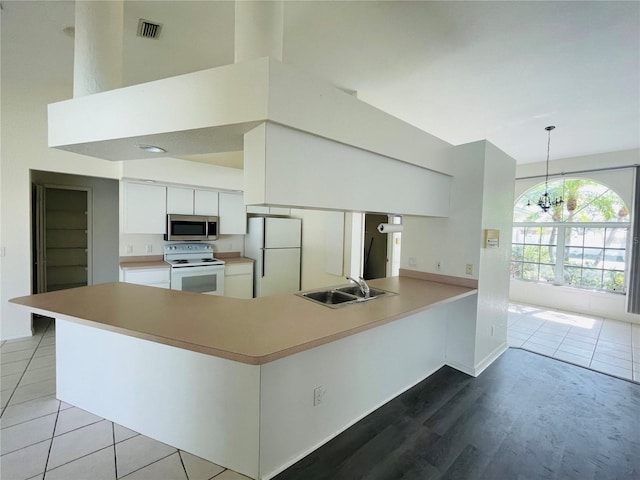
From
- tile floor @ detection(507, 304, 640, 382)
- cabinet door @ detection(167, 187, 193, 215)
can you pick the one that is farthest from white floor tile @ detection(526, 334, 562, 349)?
cabinet door @ detection(167, 187, 193, 215)

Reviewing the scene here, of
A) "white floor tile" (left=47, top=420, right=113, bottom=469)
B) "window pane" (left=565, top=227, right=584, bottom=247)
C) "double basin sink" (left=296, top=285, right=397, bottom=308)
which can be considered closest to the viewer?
"white floor tile" (left=47, top=420, right=113, bottom=469)

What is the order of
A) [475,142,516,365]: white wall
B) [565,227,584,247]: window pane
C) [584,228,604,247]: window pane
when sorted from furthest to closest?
[565,227,584,247]: window pane → [584,228,604,247]: window pane → [475,142,516,365]: white wall

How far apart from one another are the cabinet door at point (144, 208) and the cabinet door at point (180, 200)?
0.07m

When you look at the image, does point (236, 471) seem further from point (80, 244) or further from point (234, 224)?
point (80, 244)

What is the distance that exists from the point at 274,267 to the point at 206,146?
3472mm

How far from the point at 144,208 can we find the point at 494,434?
4.78m

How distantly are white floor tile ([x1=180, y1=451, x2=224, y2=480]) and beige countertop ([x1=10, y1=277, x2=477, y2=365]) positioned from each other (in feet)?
3.03

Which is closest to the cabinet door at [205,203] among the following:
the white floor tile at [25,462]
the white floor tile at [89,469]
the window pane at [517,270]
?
the white floor tile at [25,462]

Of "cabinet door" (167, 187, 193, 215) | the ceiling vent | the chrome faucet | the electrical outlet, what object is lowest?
the electrical outlet

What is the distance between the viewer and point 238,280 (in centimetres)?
482

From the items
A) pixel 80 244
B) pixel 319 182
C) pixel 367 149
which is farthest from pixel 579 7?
pixel 80 244

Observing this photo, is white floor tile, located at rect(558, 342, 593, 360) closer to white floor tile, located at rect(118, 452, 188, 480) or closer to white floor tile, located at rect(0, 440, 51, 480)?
white floor tile, located at rect(118, 452, 188, 480)

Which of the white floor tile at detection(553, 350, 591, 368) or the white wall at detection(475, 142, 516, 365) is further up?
the white wall at detection(475, 142, 516, 365)

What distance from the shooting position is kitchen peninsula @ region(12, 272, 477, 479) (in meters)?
1.48
